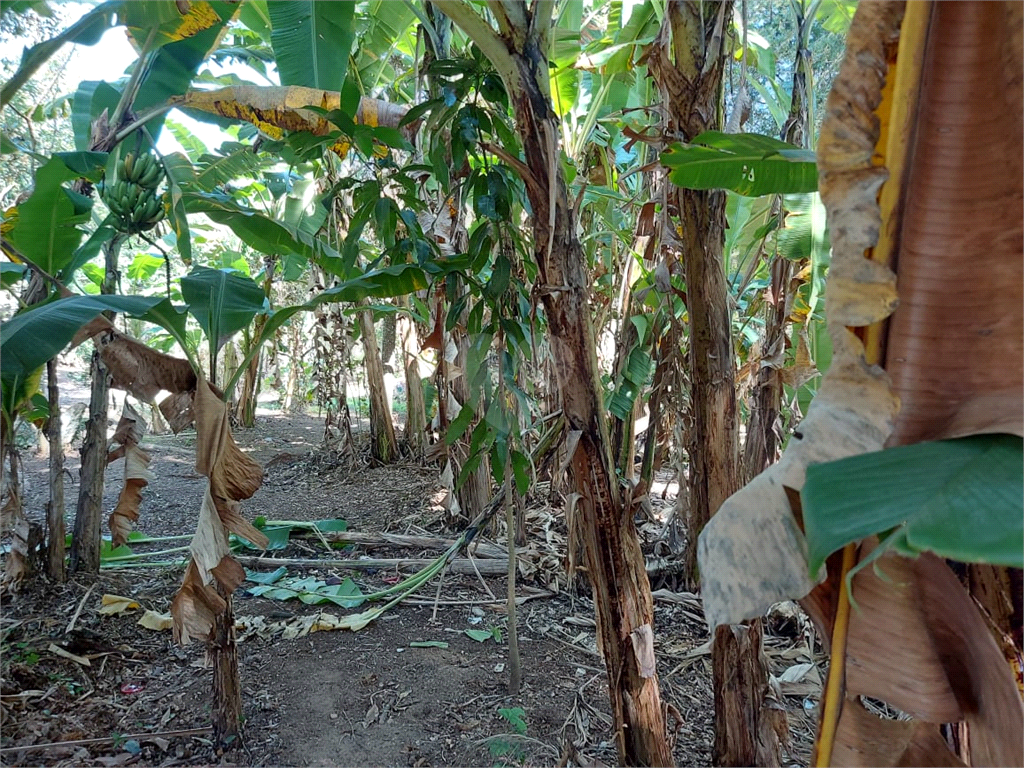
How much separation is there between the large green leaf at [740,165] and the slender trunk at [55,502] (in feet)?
7.07

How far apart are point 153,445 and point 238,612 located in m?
3.91

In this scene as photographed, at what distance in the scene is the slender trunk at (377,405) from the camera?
432 cm

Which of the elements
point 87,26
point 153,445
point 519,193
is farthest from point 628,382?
point 153,445

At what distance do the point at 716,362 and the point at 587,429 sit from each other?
11.3 inches

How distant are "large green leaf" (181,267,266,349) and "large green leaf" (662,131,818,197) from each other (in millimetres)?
1009

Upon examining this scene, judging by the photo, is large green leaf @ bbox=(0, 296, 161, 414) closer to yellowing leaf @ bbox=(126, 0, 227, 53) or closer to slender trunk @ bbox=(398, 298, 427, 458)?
yellowing leaf @ bbox=(126, 0, 227, 53)

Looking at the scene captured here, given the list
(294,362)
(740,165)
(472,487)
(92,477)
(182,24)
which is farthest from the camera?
(294,362)

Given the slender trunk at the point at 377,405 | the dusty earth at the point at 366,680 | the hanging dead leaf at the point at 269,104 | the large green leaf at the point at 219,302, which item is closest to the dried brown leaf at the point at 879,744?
the dusty earth at the point at 366,680

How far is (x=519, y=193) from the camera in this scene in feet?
4.58

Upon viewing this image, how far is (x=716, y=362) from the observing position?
1109 millimetres

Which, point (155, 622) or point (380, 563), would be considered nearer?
point (155, 622)

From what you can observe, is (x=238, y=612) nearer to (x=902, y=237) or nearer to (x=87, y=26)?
(x=87, y=26)

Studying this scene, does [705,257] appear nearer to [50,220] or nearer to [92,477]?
[50,220]

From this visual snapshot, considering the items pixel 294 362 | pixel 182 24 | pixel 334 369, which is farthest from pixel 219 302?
pixel 294 362
